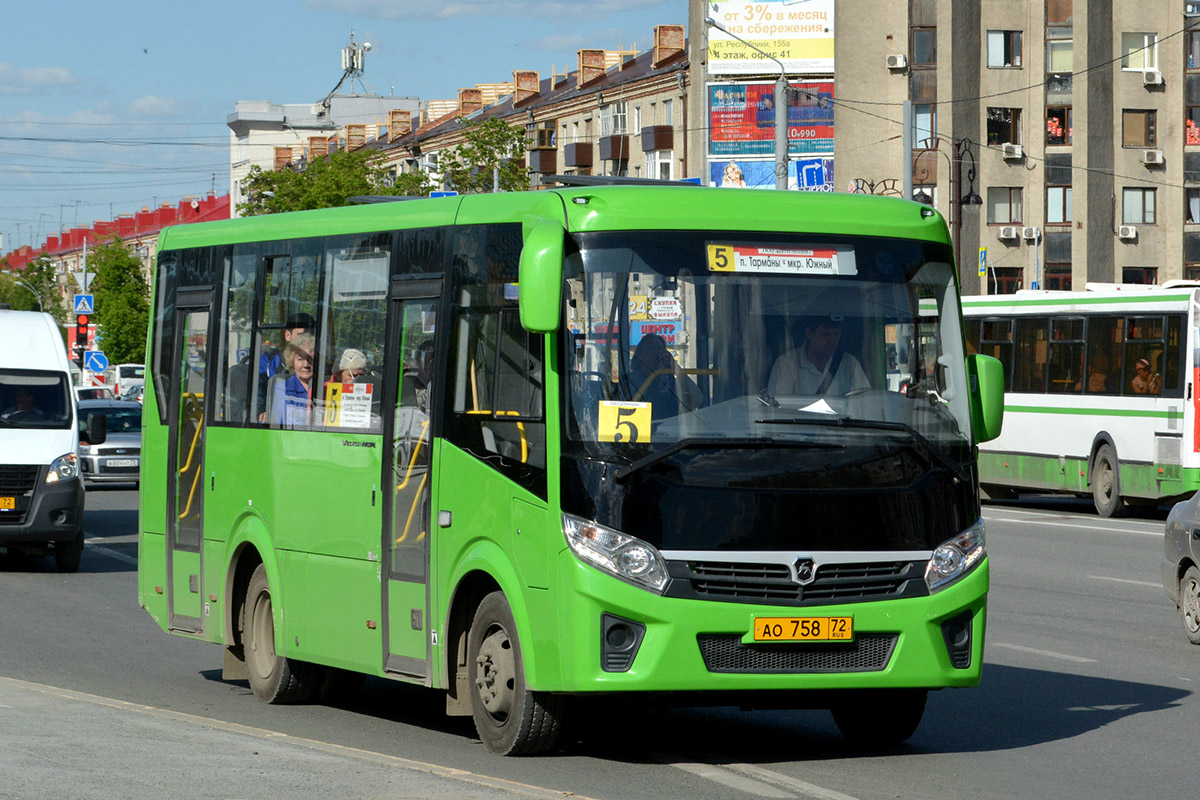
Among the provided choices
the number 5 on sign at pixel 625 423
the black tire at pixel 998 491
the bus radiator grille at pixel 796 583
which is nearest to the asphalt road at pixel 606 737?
the bus radiator grille at pixel 796 583

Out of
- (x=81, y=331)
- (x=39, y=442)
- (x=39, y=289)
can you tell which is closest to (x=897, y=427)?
(x=39, y=442)

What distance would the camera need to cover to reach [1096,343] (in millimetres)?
28938

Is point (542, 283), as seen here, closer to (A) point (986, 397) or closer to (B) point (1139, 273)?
(A) point (986, 397)

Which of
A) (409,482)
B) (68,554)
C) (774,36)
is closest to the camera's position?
(409,482)

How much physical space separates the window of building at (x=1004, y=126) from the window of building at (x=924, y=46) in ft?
8.92

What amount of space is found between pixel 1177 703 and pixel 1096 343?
1801 centimetres

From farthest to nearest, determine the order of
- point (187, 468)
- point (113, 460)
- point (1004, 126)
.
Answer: point (1004, 126) < point (113, 460) < point (187, 468)

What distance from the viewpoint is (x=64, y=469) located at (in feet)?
69.4

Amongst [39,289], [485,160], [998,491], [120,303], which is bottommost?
[998,491]

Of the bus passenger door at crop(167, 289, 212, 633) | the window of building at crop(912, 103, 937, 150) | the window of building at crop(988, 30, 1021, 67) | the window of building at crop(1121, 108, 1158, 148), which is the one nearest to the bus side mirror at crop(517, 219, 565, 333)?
the bus passenger door at crop(167, 289, 212, 633)

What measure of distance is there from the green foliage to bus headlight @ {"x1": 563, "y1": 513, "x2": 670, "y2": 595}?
4814 inches

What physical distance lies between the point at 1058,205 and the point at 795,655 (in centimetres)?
6296

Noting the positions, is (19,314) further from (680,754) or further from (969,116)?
(969,116)

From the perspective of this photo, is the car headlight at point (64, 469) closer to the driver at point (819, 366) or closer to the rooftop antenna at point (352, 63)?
the driver at point (819, 366)
